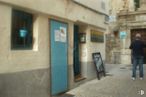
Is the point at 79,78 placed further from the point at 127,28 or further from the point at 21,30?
the point at 127,28

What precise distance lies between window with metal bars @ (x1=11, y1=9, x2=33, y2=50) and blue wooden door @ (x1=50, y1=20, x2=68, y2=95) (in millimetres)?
951

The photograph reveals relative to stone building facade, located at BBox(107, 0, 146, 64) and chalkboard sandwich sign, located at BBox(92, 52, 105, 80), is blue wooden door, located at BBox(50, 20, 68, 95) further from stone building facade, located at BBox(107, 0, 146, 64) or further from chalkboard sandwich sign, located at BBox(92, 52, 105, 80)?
stone building facade, located at BBox(107, 0, 146, 64)

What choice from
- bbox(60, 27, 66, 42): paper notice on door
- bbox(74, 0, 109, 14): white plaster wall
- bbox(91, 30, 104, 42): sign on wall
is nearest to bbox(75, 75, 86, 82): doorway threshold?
bbox(91, 30, 104, 42): sign on wall

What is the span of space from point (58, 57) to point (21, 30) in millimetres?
1929

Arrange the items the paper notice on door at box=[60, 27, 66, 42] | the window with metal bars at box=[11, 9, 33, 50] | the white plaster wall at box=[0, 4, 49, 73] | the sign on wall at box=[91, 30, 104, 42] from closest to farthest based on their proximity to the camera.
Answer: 1. the white plaster wall at box=[0, 4, 49, 73]
2. the window with metal bars at box=[11, 9, 33, 50]
3. the paper notice on door at box=[60, 27, 66, 42]
4. the sign on wall at box=[91, 30, 104, 42]

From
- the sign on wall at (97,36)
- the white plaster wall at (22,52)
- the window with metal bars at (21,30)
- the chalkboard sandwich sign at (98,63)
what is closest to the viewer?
the white plaster wall at (22,52)

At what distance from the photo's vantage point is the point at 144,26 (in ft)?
59.9

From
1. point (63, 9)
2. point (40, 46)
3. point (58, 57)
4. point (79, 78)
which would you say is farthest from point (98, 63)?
point (40, 46)

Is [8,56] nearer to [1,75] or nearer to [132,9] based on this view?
[1,75]

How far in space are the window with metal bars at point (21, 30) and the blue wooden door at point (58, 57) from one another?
3.12 feet

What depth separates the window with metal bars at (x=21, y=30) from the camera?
6422 millimetres

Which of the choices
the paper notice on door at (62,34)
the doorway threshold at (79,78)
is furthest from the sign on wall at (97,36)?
the paper notice on door at (62,34)

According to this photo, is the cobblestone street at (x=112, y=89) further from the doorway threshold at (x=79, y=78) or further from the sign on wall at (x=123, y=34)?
the sign on wall at (x=123, y=34)

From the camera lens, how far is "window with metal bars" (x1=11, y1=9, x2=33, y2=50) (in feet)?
21.1
